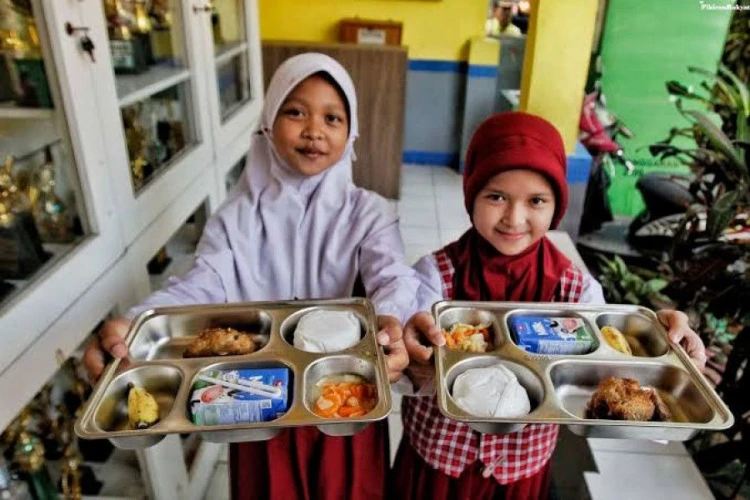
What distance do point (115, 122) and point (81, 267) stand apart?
1.05 feet

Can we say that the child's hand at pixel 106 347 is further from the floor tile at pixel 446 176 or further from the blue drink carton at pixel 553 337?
the floor tile at pixel 446 176

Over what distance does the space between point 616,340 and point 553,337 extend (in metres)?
0.12

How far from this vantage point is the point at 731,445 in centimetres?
152

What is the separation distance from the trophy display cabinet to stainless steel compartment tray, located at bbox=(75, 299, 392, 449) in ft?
0.62

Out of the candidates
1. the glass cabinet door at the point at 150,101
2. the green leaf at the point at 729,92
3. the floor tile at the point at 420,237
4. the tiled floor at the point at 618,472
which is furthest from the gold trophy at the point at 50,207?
the floor tile at the point at 420,237

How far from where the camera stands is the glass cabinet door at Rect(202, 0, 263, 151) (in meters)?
1.79

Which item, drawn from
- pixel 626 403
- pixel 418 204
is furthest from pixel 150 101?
pixel 418 204

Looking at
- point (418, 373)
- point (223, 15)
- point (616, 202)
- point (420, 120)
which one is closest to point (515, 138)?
point (418, 373)

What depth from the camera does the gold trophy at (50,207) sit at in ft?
3.50

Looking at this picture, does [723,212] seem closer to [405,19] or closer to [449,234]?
[449,234]

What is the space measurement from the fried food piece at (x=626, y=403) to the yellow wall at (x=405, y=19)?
12.1ft

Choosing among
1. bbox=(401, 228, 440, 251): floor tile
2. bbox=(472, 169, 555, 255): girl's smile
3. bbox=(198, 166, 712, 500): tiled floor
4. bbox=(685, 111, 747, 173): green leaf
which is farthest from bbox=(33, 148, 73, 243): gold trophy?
bbox=(401, 228, 440, 251): floor tile

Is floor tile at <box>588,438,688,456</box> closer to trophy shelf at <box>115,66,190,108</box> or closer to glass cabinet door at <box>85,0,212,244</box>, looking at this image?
glass cabinet door at <box>85,0,212,244</box>

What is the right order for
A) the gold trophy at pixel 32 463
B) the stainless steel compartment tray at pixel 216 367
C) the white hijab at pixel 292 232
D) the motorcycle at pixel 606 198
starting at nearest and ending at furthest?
the stainless steel compartment tray at pixel 216 367, the white hijab at pixel 292 232, the gold trophy at pixel 32 463, the motorcycle at pixel 606 198
